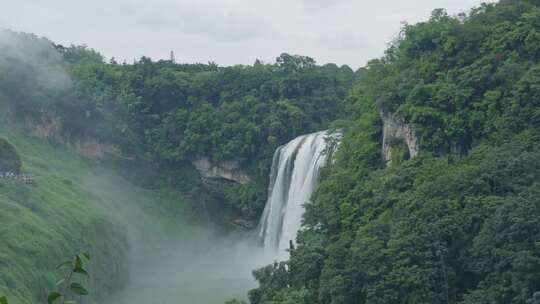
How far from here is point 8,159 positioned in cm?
4506

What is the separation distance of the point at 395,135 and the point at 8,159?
1914 cm

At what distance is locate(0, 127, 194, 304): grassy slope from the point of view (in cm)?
3544

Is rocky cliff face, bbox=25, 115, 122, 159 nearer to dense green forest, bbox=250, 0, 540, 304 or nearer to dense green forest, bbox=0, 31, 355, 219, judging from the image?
dense green forest, bbox=0, 31, 355, 219

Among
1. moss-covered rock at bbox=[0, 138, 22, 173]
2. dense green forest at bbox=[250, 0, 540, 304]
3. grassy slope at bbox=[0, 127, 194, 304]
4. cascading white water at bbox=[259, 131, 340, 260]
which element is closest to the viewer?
dense green forest at bbox=[250, 0, 540, 304]

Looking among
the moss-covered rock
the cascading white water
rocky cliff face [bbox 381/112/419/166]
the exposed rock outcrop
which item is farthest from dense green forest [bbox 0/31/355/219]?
rocky cliff face [bbox 381/112/419/166]

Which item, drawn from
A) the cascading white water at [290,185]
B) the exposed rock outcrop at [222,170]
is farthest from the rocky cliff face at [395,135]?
the exposed rock outcrop at [222,170]

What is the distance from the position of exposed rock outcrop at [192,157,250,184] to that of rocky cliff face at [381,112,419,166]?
61.9 feet

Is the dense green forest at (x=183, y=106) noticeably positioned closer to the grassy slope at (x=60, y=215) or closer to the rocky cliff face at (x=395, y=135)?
the grassy slope at (x=60, y=215)

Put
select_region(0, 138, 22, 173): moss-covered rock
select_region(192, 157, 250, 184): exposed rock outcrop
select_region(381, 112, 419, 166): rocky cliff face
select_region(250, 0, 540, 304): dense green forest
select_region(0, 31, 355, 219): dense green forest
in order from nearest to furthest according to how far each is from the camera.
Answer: select_region(250, 0, 540, 304): dense green forest < select_region(381, 112, 419, 166): rocky cliff face < select_region(0, 138, 22, 173): moss-covered rock < select_region(0, 31, 355, 219): dense green forest < select_region(192, 157, 250, 184): exposed rock outcrop

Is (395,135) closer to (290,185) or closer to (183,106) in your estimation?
(290,185)

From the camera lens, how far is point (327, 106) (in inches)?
2296

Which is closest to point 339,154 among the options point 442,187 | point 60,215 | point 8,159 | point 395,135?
point 395,135

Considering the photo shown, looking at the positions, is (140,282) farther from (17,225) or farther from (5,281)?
(5,281)

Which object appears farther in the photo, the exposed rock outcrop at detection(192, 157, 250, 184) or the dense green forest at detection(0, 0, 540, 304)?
the exposed rock outcrop at detection(192, 157, 250, 184)
